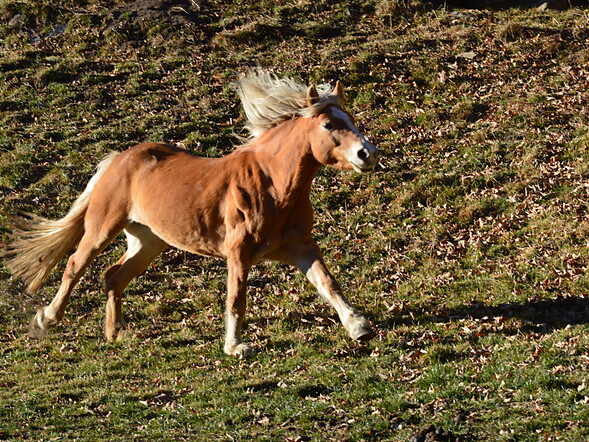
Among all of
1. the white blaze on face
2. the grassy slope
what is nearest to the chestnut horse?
the white blaze on face

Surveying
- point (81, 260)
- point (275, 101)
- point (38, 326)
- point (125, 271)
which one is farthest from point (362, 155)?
point (38, 326)

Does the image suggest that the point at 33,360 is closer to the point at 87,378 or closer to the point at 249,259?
the point at 87,378

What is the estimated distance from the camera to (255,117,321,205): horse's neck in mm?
9664

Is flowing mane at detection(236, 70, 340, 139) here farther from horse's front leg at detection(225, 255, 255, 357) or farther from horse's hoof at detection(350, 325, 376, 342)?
horse's hoof at detection(350, 325, 376, 342)

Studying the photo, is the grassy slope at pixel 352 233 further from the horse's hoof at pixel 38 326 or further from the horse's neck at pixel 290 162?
the horse's neck at pixel 290 162

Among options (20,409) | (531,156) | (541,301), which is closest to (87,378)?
(20,409)

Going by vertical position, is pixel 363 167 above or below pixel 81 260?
above

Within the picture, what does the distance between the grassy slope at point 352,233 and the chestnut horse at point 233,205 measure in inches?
31.5

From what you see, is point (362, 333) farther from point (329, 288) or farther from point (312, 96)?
point (312, 96)

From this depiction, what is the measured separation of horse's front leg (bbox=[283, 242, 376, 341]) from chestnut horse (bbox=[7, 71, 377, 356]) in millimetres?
13

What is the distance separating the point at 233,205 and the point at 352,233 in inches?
188

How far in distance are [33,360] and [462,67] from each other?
13265 mm

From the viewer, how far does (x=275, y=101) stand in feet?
32.7

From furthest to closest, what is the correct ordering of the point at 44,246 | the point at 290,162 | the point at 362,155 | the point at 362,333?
the point at 44,246, the point at 290,162, the point at 362,333, the point at 362,155
